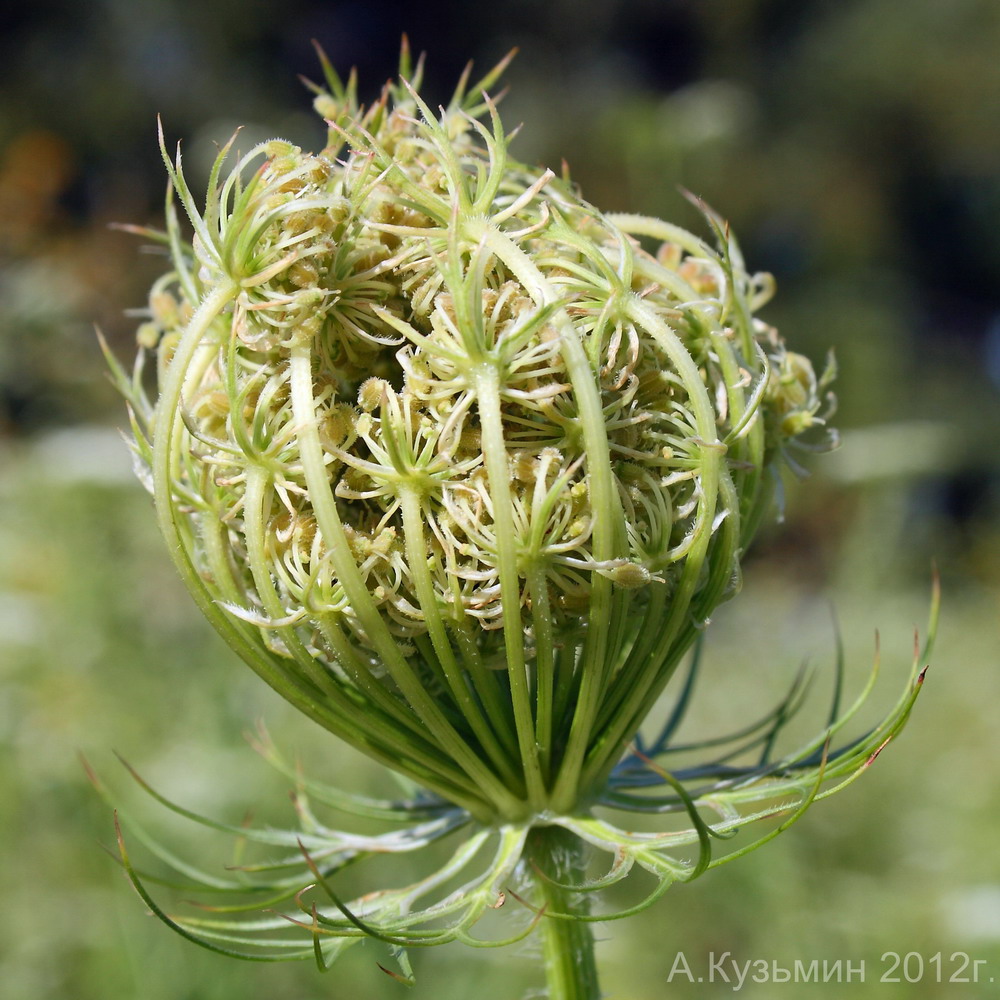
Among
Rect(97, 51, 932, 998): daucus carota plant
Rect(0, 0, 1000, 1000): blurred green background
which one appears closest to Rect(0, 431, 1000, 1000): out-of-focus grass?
Rect(0, 0, 1000, 1000): blurred green background

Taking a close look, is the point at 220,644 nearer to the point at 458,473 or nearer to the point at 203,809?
the point at 203,809

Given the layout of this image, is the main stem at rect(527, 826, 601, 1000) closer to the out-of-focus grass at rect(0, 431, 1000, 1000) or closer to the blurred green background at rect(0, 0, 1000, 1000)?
the blurred green background at rect(0, 0, 1000, 1000)

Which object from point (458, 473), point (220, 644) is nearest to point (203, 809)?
point (220, 644)

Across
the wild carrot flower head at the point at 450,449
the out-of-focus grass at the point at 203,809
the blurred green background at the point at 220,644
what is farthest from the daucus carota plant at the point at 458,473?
the out-of-focus grass at the point at 203,809

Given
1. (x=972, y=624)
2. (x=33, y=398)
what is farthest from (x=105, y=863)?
(x=972, y=624)

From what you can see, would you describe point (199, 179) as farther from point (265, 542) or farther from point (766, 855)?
point (265, 542)
